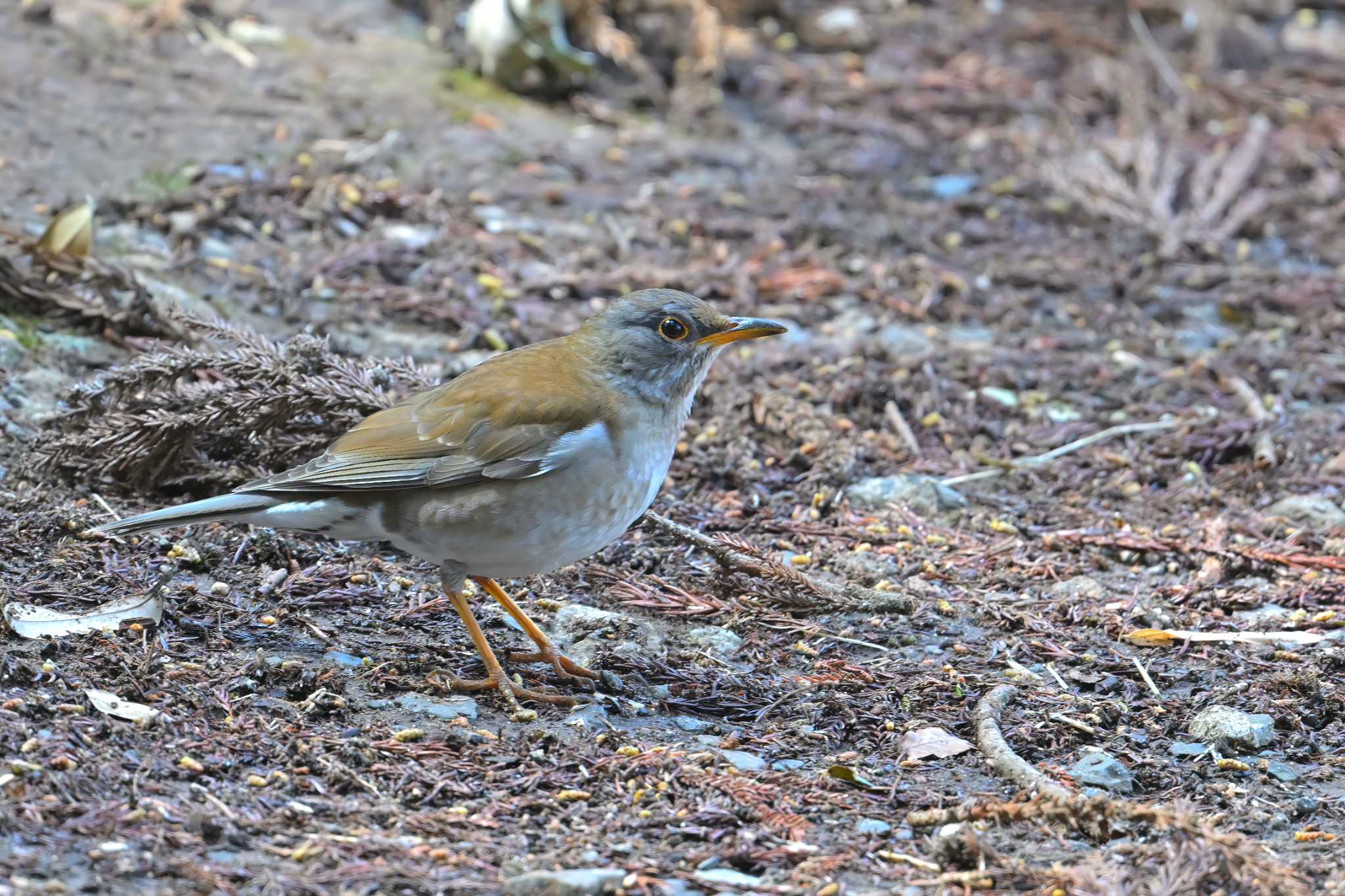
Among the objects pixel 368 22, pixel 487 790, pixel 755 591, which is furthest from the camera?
pixel 368 22

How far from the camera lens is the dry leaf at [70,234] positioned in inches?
278

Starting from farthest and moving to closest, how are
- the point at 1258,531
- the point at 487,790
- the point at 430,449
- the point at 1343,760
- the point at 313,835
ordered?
the point at 1258,531 < the point at 430,449 < the point at 1343,760 < the point at 487,790 < the point at 313,835

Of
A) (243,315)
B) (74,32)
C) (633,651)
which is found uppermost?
(74,32)

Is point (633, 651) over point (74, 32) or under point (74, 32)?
under

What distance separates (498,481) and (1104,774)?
2.21 metres

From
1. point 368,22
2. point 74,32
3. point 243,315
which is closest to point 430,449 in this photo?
point 243,315

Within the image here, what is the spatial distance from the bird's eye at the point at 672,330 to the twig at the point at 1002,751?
1733 millimetres

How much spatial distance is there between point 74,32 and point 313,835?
325 inches

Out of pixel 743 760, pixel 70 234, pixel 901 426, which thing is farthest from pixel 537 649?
pixel 70 234

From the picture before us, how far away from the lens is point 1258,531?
6.58 meters

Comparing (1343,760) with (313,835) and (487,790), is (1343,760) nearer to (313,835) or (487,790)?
(487,790)

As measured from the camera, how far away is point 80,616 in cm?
483

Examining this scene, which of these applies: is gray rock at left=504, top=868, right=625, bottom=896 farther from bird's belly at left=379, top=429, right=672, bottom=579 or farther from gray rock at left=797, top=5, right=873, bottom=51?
gray rock at left=797, top=5, right=873, bottom=51

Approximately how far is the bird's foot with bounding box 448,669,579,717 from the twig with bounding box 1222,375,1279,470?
13.2 ft
